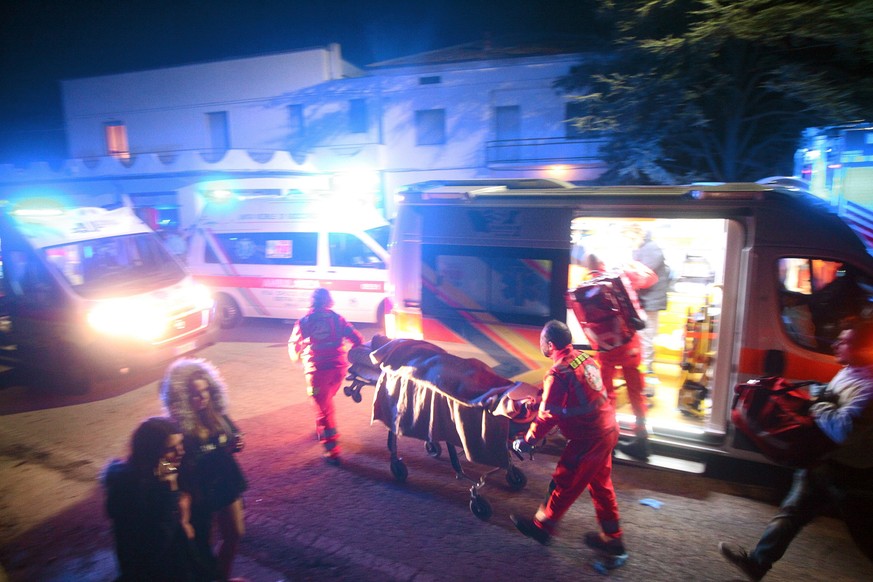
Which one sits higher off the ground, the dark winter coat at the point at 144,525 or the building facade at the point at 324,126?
the building facade at the point at 324,126

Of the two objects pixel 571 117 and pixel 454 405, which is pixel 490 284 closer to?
pixel 454 405

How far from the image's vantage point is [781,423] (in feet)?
11.2

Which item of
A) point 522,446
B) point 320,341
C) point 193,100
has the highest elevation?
point 193,100

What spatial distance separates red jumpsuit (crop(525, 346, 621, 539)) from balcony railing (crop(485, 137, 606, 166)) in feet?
48.1

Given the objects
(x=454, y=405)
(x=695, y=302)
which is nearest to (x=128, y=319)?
(x=454, y=405)

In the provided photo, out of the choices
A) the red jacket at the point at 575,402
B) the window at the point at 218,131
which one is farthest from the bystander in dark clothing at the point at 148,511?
the window at the point at 218,131

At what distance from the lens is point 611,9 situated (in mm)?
12227

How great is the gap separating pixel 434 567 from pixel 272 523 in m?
1.40

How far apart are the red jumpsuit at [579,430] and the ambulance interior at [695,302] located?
1.45 meters

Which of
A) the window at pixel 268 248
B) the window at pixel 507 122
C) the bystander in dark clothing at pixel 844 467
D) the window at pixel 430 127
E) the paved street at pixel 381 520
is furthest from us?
the window at pixel 430 127

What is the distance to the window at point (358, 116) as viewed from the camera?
67.4ft

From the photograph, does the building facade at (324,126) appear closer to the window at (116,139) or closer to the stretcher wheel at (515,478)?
the window at (116,139)

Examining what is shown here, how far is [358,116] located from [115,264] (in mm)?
14422

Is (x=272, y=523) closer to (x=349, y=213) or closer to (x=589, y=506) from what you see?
(x=589, y=506)
